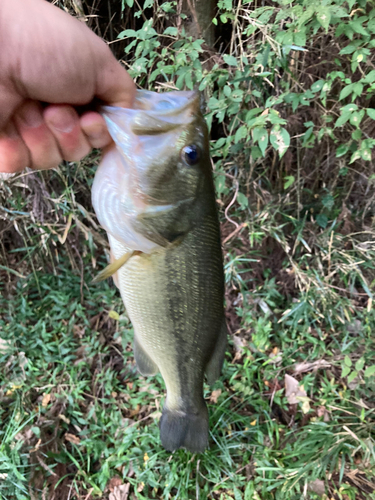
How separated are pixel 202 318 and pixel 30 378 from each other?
74.6 inches

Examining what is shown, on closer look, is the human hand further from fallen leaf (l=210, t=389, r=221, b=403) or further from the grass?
fallen leaf (l=210, t=389, r=221, b=403)

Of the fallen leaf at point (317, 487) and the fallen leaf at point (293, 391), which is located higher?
the fallen leaf at point (293, 391)

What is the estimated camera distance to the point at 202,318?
138cm

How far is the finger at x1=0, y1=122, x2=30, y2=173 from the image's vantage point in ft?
4.18

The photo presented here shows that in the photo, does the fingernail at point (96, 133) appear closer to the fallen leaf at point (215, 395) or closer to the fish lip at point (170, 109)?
the fish lip at point (170, 109)

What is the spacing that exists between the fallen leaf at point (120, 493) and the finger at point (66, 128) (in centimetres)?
216

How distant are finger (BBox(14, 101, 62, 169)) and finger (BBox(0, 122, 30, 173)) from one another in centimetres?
2

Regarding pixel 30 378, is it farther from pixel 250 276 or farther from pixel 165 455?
pixel 250 276

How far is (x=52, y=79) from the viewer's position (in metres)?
1.04

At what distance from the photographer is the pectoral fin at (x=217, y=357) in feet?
5.03

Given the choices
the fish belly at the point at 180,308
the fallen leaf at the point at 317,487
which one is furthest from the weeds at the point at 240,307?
the fish belly at the point at 180,308

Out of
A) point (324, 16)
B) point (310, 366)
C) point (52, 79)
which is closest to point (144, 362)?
point (52, 79)

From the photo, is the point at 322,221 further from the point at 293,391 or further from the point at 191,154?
the point at 191,154

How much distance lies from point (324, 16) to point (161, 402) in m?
2.54
